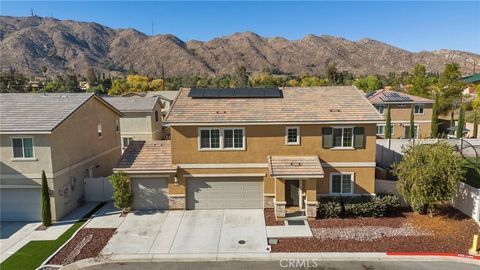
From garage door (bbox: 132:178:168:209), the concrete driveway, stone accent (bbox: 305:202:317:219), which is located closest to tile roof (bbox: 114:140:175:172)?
garage door (bbox: 132:178:168:209)

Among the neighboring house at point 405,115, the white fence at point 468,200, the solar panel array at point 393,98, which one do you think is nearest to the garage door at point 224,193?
the white fence at point 468,200

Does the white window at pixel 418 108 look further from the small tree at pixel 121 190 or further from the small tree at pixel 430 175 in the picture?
the small tree at pixel 121 190

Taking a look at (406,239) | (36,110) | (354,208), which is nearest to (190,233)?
(354,208)

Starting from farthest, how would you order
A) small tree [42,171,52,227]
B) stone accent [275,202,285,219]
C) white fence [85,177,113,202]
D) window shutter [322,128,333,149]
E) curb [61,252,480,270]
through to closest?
white fence [85,177,113,202], window shutter [322,128,333,149], stone accent [275,202,285,219], small tree [42,171,52,227], curb [61,252,480,270]

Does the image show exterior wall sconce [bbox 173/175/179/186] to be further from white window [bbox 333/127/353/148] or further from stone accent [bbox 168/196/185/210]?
white window [bbox 333/127/353/148]

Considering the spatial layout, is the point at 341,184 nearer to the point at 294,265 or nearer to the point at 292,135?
the point at 292,135

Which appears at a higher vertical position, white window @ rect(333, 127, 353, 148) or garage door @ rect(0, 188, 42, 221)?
white window @ rect(333, 127, 353, 148)
